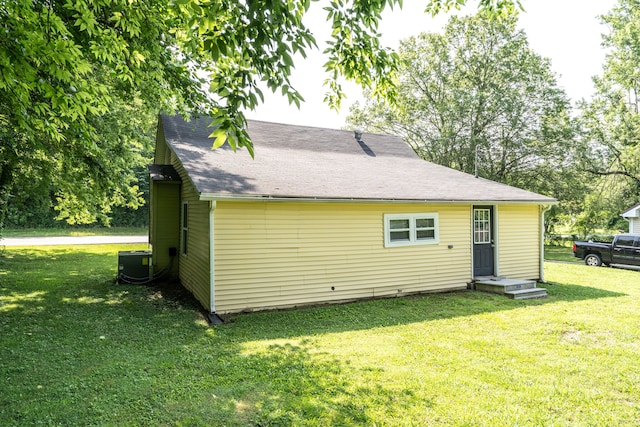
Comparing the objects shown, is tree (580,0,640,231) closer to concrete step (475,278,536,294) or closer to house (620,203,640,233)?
house (620,203,640,233)

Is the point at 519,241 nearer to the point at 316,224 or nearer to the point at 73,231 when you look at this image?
the point at 316,224

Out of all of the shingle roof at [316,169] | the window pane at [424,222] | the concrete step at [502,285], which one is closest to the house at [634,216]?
the shingle roof at [316,169]

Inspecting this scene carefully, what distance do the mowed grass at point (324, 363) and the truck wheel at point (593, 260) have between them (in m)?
7.87

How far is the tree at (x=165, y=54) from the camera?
3.30m

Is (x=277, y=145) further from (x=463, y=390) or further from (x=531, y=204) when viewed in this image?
(x=463, y=390)

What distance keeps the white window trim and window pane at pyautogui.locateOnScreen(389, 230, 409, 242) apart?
7 cm

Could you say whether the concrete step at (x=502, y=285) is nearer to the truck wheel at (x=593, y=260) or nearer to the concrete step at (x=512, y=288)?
the concrete step at (x=512, y=288)

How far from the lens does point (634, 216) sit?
19.8m

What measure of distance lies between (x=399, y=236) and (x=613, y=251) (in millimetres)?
10965

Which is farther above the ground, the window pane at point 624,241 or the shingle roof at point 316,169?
the shingle roof at point 316,169

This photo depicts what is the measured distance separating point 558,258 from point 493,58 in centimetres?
1324

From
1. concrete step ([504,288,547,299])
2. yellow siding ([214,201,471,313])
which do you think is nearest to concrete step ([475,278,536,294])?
concrete step ([504,288,547,299])

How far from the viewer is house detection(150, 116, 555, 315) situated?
24.2ft

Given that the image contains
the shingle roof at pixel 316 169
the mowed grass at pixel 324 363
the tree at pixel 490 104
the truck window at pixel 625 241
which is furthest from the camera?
the tree at pixel 490 104
